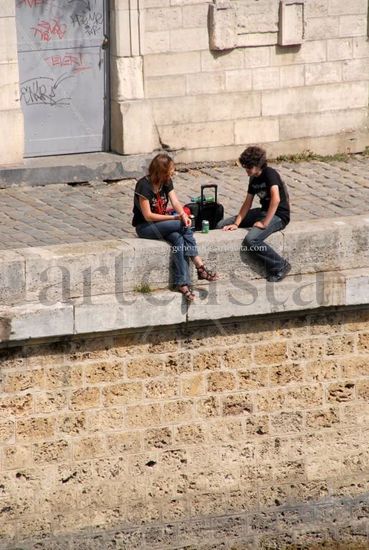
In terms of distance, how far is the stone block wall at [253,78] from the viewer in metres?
13.9

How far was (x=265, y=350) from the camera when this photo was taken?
976cm

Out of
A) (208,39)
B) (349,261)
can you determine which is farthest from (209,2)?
(349,261)

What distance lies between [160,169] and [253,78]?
5.18 m

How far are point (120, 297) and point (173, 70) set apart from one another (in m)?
5.35

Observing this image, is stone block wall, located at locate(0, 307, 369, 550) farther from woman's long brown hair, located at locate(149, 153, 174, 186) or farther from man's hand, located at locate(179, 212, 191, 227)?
woman's long brown hair, located at locate(149, 153, 174, 186)

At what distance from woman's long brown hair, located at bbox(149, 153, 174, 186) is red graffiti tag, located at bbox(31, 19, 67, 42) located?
15.1 feet

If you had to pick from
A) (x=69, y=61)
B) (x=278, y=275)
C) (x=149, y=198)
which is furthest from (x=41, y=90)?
(x=278, y=275)

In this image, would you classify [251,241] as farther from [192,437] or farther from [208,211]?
[192,437]

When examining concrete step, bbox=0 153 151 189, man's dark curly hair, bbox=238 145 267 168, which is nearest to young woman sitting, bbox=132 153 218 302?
man's dark curly hair, bbox=238 145 267 168

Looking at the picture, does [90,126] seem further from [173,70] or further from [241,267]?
[241,267]

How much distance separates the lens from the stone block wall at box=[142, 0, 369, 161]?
13.9m

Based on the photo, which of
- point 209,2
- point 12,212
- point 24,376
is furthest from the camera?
point 209,2

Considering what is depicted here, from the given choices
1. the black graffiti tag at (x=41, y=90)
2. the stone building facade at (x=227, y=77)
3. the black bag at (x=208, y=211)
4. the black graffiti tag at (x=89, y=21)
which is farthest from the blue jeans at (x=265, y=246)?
the black graffiti tag at (x=89, y=21)

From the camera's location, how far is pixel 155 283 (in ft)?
30.4
